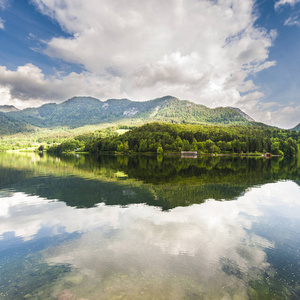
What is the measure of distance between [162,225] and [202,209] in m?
6.79

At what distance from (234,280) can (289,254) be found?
6013mm

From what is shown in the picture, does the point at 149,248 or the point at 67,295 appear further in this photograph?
the point at 149,248

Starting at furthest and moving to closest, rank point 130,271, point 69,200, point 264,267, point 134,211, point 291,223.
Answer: point 69,200, point 134,211, point 291,223, point 264,267, point 130,271

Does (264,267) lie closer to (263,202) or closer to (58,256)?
(58,256)

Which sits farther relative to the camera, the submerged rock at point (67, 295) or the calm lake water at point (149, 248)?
the calm lake water at point (149, 248)

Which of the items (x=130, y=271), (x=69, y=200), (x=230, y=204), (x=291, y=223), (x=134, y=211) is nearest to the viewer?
(x=130, y=271)

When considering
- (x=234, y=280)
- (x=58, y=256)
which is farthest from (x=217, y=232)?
(x=58, y=256)

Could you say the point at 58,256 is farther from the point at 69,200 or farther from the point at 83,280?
the point at 69,200

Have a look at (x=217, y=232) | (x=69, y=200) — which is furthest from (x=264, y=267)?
(x=69, y=200)

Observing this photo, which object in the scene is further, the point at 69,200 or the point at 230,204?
the point at 69,200

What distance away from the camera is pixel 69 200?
26.0 meters

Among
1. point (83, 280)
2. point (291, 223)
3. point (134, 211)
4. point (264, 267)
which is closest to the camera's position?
point (83, 280)

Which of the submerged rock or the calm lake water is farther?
the calm lake water

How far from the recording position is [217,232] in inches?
648
